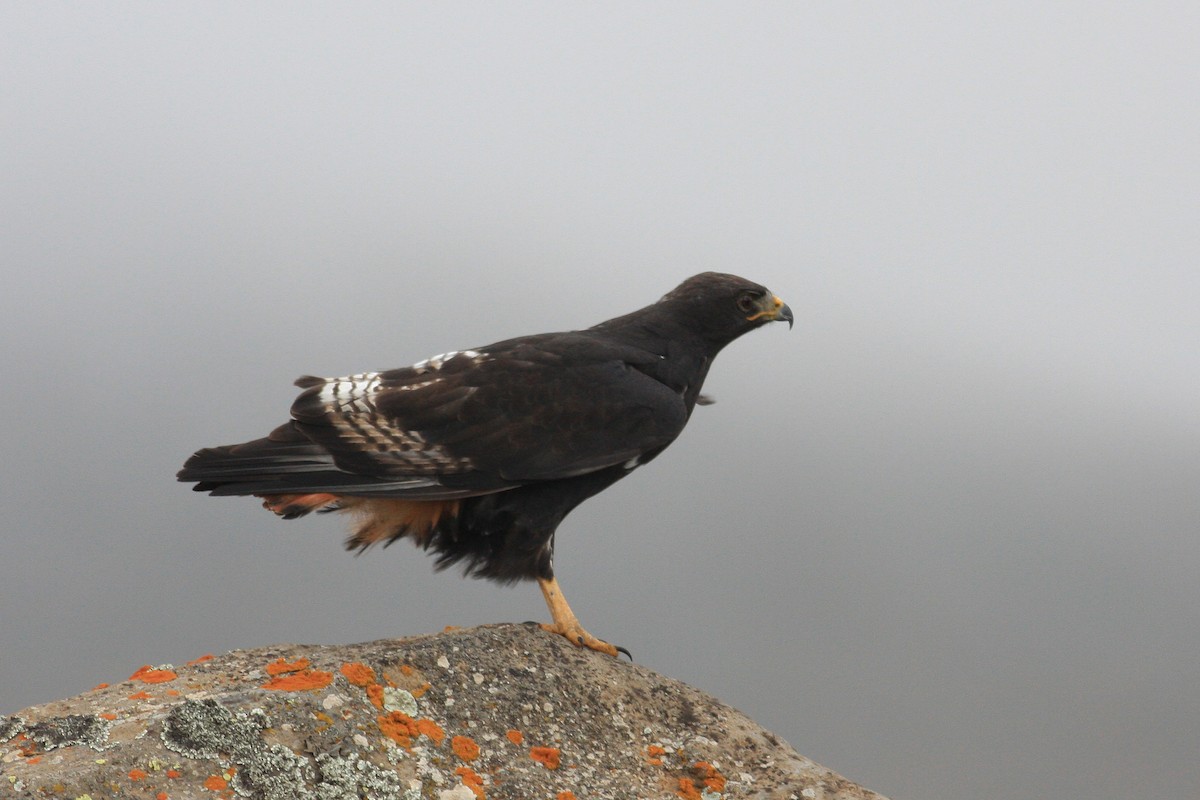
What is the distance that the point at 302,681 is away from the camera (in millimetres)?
4699

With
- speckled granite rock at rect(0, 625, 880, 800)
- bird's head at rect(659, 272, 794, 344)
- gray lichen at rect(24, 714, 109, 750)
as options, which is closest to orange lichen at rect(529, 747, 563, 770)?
speckled granite rock at rect(0, 625, 880, 800)

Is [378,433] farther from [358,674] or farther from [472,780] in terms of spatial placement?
[472,780]

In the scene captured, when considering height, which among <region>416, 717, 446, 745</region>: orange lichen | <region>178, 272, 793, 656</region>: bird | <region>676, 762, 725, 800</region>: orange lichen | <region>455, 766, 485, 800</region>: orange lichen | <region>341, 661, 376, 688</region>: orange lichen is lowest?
<region>676, 762, 725, 800</region>: orange lichen

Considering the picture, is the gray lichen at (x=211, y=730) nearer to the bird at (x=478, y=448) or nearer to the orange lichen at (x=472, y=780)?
the orange lichen at (x=472, y=780)

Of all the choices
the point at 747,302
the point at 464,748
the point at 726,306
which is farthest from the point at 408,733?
the point at 747,302

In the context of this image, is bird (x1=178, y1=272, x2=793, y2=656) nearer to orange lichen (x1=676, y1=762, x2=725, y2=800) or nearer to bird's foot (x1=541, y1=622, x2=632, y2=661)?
bird's foot (x1=541, y1=622, x2=632, y2=661)

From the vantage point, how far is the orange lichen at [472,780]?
175 inches

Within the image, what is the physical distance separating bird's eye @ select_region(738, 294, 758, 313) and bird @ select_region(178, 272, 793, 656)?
1.65 feet

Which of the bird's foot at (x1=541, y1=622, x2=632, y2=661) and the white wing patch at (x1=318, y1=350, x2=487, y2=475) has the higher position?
the white wing patch at (x1=318, y1=350, x2=487, y2=475)

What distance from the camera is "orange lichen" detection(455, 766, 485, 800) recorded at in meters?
4.45

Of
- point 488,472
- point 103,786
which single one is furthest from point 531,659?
point 103,786

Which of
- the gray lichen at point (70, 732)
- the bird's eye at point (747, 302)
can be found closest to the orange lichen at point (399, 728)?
the gray lichen at point (70, 732)

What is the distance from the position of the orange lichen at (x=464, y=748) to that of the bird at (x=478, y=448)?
1.18 metres

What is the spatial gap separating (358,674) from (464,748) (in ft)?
1.88
